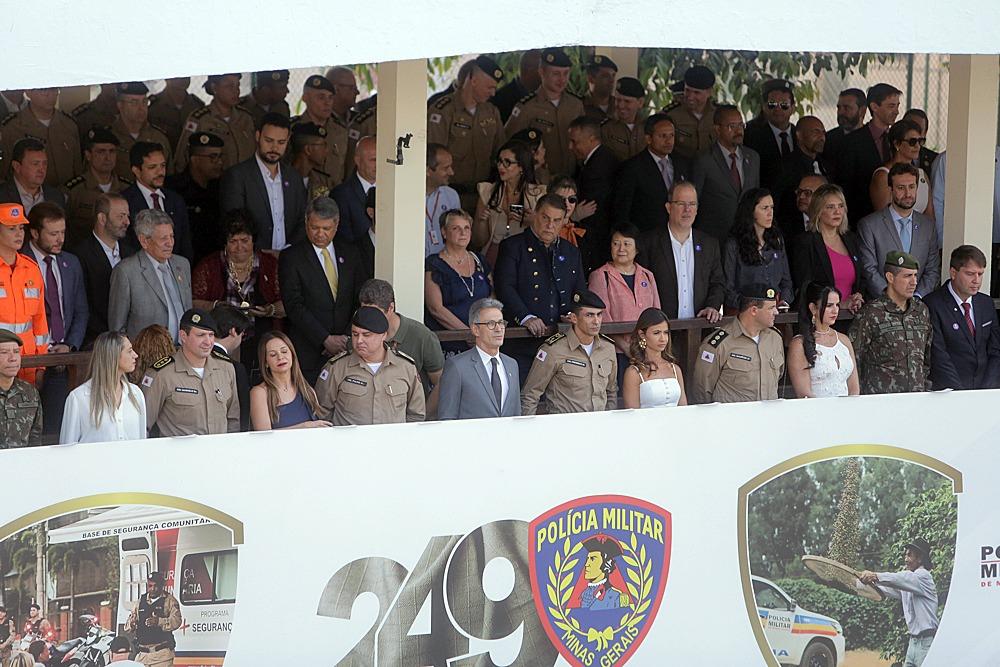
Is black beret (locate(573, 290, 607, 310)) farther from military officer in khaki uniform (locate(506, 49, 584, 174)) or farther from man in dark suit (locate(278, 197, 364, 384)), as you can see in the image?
military officer in khaki uniform (locate(506, 49, 584, 174))

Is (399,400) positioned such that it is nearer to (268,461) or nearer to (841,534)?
(268,461)

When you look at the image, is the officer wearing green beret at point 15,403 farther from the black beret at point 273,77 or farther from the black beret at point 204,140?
the black beret at point 273,77

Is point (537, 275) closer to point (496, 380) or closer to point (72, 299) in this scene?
point (496, 380)

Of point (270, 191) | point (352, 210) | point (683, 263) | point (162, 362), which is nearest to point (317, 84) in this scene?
point (270, 191)

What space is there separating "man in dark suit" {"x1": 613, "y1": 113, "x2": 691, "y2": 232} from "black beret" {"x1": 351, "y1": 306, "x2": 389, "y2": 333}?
8.09 feet

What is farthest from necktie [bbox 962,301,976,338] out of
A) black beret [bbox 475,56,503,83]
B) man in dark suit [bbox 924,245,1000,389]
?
black beret [bbox 475,56,503,83]

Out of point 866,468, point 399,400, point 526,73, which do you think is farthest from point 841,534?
point 526,73

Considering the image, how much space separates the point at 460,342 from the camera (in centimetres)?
849

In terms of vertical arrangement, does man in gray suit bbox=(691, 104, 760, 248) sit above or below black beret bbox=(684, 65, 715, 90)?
below

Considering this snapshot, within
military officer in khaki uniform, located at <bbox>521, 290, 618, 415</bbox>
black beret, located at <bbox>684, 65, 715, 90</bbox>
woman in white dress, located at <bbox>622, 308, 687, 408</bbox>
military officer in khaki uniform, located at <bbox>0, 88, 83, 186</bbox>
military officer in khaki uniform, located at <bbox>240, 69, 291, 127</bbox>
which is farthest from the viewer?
black beret, located at <bbox>684, 65, 715, 90</bbox>

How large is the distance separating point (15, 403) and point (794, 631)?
3686 mm

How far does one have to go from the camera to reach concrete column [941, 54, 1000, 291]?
880 centimetres

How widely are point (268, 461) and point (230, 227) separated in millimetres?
2265

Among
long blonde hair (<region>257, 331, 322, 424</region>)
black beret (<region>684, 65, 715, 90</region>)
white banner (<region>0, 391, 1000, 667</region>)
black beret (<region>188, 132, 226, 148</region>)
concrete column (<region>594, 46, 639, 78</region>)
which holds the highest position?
concrete column (<region>594, 46, 639, 78</region>)
